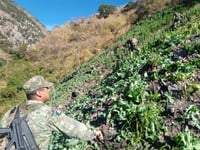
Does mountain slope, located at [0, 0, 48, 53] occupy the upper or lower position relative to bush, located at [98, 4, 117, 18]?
upper

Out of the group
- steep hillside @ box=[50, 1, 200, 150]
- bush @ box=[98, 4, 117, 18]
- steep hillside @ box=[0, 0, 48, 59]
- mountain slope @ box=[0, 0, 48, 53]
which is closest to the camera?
steep hillside @ box=[50, 1, 200, 150]

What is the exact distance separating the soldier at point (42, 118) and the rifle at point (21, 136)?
0.54 feet

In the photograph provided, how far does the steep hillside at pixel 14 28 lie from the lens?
7754 cm

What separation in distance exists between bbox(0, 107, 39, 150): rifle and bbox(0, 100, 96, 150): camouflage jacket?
→ 0.55ft

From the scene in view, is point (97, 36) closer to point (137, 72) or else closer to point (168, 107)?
point (137, 72)

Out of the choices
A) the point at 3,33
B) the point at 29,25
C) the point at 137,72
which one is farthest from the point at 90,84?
the point at 29,25

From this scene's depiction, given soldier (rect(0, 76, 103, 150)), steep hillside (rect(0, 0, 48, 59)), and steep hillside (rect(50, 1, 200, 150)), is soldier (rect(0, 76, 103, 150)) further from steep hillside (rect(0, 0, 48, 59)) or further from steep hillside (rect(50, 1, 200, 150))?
steep hillside (rect(0, 0, 48, 59))

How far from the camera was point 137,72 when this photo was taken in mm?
9141

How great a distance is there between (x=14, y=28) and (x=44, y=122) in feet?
270

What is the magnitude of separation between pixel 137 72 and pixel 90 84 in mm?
4678

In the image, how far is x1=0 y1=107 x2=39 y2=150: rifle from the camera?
15.4 feet

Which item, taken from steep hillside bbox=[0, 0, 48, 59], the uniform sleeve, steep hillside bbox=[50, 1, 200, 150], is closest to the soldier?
the uniform sleeve

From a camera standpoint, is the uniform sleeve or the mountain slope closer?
the uniform sleeve

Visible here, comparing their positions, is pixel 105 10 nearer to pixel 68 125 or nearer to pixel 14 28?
pixel 68 125
